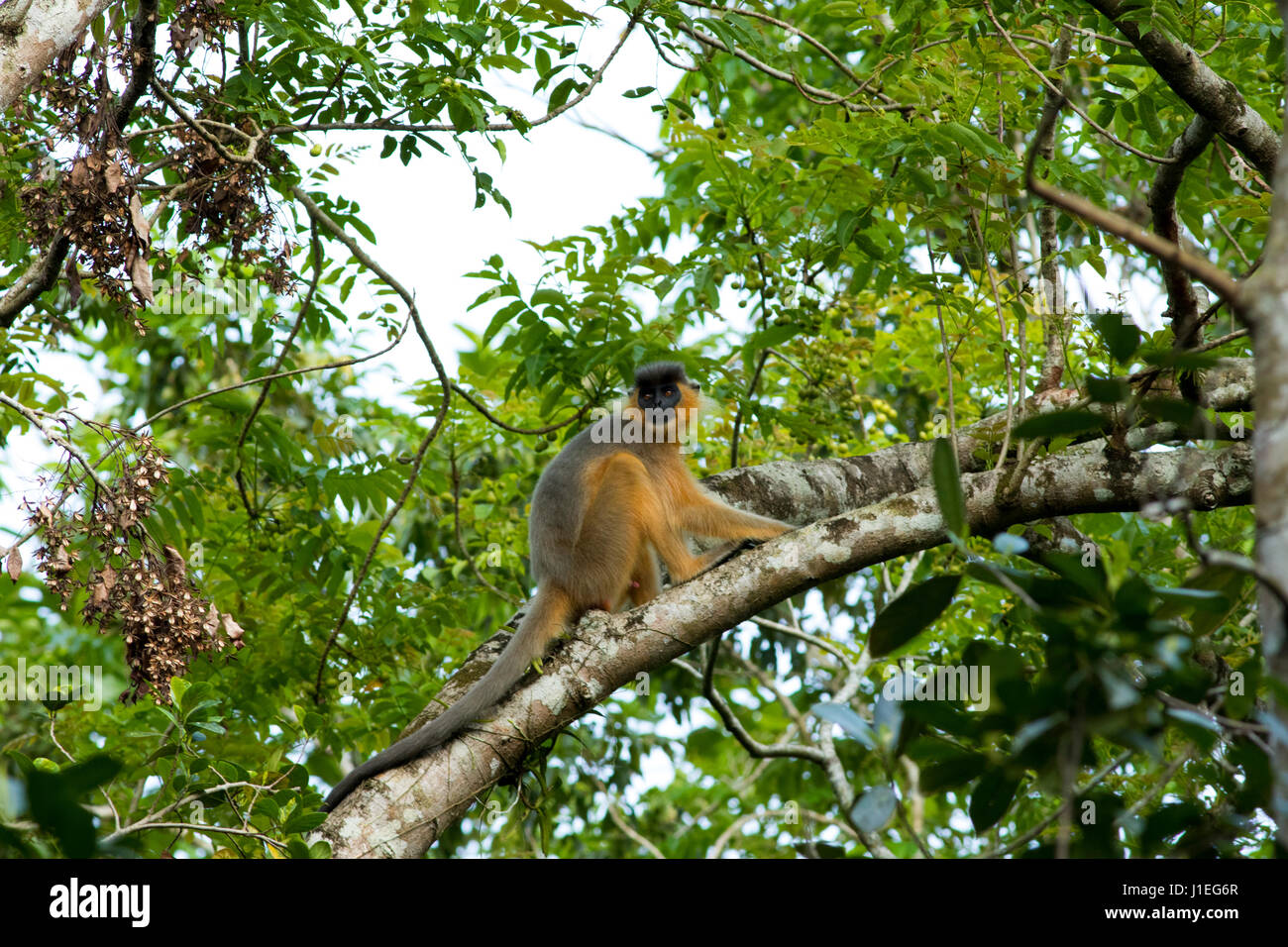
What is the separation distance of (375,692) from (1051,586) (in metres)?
4.45

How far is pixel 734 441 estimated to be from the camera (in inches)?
236

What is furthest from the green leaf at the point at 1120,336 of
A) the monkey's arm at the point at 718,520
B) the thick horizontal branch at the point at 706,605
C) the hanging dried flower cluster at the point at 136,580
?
the monkey's arm at the point at 718,520

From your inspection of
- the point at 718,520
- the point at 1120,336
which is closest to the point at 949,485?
the point at 1120,336

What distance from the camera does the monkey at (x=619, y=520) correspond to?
5398 mm

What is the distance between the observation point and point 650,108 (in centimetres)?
524

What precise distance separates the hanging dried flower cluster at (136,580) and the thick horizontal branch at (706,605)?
776 millimetres

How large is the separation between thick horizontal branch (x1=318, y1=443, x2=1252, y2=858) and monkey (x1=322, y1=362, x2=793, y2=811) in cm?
100

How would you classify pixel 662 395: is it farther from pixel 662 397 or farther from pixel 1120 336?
pixel 1120 336

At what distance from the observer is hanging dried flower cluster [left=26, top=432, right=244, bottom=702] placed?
334 centimetres

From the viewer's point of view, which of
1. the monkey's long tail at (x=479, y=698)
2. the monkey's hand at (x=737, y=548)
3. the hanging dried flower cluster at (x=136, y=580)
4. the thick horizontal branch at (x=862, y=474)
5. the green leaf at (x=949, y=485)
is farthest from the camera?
the monkey's hand at (x=737, y=548)

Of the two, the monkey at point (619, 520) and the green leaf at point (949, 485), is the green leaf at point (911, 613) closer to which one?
the green leaf at point (949, 485)

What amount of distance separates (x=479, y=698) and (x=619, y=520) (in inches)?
71.0
